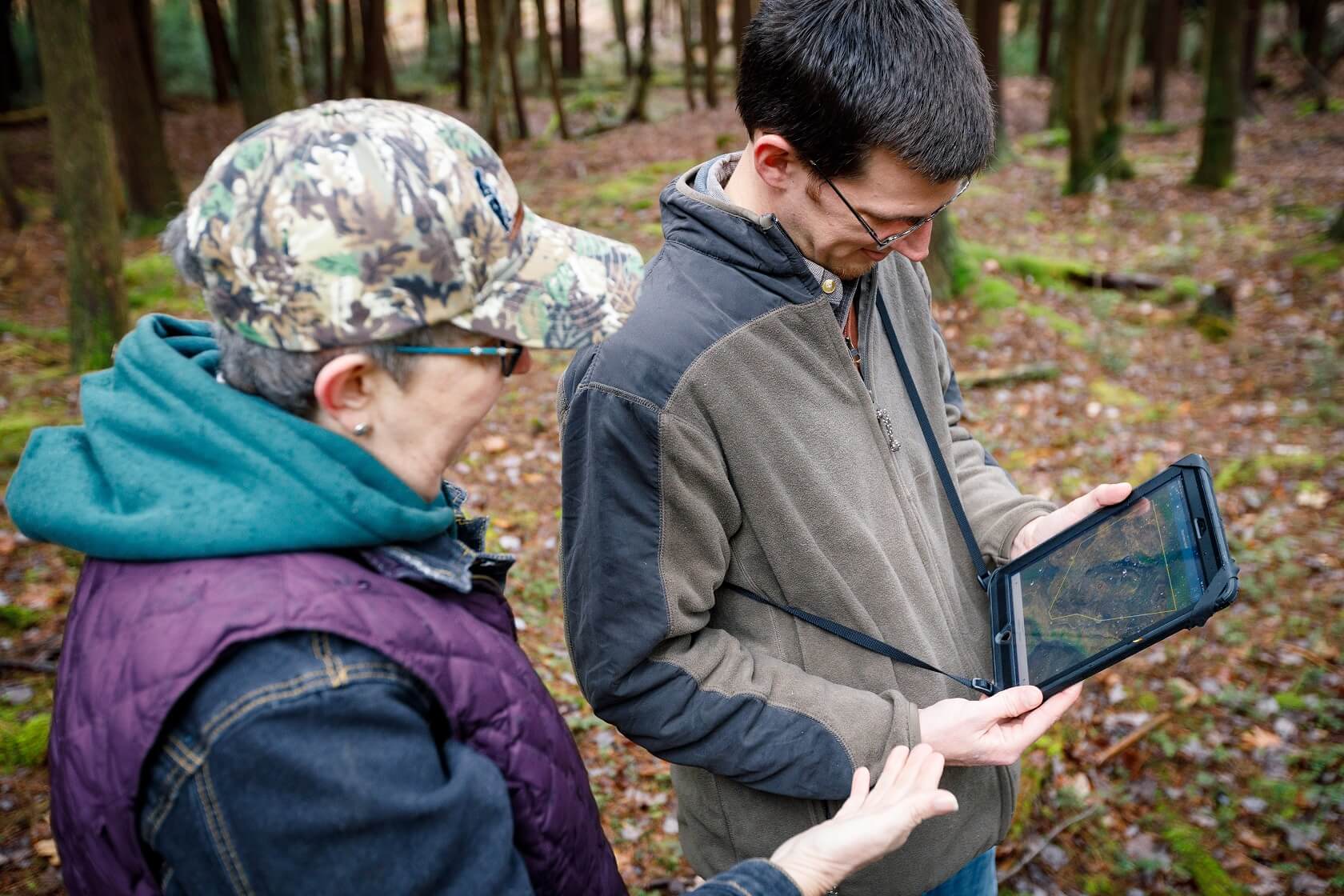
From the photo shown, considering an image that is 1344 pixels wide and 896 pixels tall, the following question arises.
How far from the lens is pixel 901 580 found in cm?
200

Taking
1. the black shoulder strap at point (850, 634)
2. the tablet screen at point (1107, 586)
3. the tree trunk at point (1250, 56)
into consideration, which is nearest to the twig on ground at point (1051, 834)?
the tablet screen at point (1107, 586)

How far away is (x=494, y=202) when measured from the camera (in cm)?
138

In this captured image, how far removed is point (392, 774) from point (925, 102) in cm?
152

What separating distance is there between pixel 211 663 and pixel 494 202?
0.74 meters

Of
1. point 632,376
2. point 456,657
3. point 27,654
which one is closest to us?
point 456,657

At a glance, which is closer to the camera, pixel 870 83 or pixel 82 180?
pixel 870 83

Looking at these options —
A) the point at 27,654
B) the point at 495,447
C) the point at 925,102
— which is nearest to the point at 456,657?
the point at 925,102

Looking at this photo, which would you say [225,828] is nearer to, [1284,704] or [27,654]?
[27,654]

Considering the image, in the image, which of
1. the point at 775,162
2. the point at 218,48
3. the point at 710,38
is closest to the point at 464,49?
the point at 710,38

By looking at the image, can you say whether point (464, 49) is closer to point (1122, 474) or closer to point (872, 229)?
point (1122, 474)

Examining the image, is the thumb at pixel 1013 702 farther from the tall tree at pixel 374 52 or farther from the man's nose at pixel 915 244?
the tall tree at pixel 374 52

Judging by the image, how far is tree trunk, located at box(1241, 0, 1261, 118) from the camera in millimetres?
17500

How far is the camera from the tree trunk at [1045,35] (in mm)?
24359

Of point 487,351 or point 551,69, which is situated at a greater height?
point 487,351
